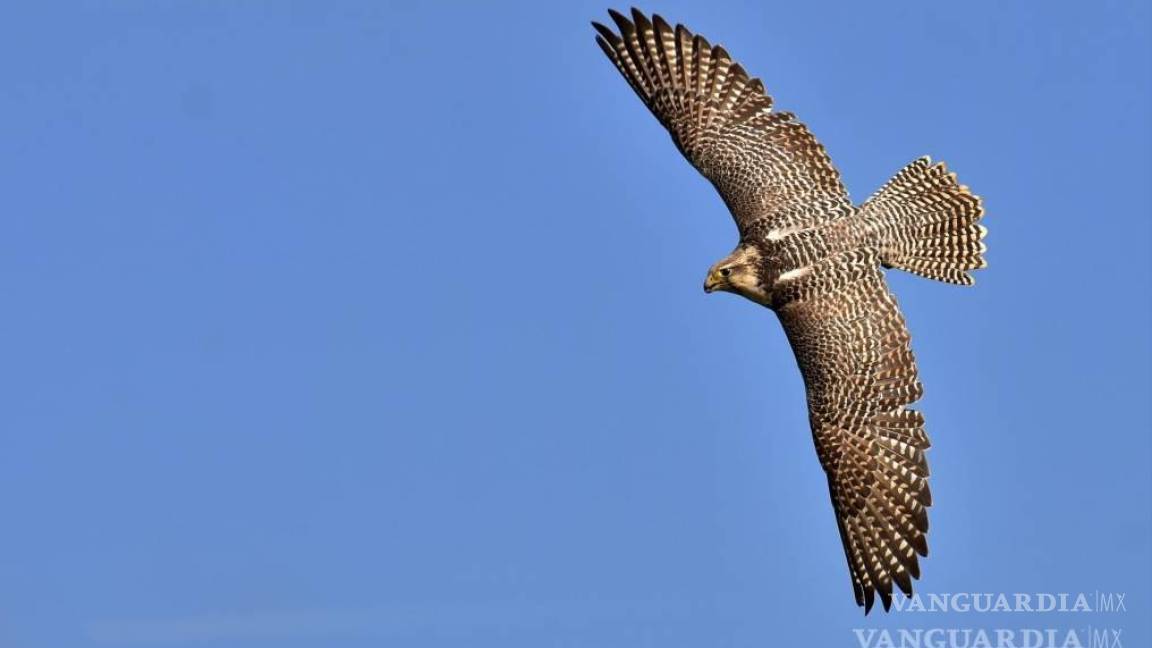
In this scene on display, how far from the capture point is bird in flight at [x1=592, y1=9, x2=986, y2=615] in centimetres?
2544

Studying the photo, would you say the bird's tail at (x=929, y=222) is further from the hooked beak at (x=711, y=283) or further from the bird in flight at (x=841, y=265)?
the hooked beak at (x=711, y=283)

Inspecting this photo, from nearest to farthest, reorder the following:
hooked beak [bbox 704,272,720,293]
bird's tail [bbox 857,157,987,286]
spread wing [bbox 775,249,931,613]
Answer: spread wing [bbox 775,249,931,613] → bird's tail [bbox 857,157,987,286] → hooked beak [bbox 704,272,720,293]

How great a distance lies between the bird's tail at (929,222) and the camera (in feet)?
85.8

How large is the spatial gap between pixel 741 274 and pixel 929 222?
236 cm

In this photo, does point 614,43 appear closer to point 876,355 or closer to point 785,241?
point 785,241

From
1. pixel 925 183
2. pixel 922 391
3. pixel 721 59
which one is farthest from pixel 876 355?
pixel 721 59

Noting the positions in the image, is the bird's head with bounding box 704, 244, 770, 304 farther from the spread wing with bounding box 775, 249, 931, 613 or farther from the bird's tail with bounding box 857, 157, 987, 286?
the bird's tail with bounding box 857, 157, 987, 286

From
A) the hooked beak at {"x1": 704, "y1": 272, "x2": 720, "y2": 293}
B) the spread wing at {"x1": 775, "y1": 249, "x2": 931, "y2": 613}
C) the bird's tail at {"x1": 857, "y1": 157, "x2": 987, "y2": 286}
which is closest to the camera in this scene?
the spread wing at {"x1": 775, "y1": 249, "x2": 931, "y2": 613}

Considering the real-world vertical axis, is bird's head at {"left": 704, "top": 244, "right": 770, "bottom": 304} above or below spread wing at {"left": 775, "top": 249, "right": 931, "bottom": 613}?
above

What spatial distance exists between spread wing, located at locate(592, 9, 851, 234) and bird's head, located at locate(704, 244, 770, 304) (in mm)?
444

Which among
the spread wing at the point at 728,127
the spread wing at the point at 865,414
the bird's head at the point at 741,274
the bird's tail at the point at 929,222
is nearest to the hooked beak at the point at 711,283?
the bird's head at the point at 741,274

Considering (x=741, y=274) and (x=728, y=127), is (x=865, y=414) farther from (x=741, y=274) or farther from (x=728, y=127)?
(x=728, y=127)

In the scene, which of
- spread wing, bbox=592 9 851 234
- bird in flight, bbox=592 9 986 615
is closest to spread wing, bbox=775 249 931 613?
bird in flight, bbox=592 9 986 615

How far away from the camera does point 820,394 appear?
2570 centimetres
